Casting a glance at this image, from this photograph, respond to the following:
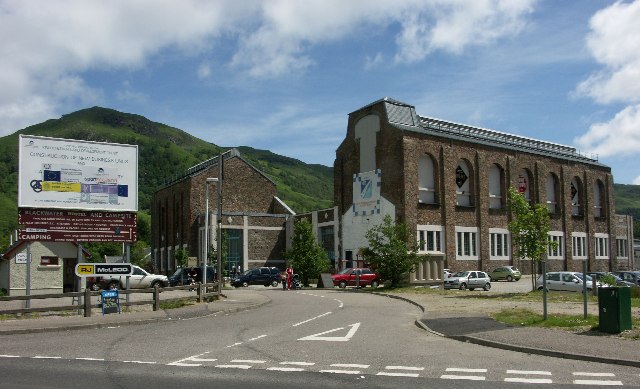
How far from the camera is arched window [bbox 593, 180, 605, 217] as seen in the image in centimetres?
7288

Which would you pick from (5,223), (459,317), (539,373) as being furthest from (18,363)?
Result: (5,223)

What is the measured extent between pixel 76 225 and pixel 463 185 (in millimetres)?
41801

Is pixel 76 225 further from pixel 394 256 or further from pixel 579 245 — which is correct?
pixel 579 245

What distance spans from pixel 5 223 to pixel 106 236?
4485 inches

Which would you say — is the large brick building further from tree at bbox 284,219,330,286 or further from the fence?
the fence

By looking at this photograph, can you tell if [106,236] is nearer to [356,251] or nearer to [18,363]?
[18,363]

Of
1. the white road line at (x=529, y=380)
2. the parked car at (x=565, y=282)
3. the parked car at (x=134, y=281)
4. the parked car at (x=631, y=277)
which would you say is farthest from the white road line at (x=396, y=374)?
the parked car at (x=631, y=277)

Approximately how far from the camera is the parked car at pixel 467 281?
4122 cm

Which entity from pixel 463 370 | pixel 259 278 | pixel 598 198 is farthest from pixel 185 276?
pixel 598 198

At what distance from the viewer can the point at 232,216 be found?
6562 centimetres

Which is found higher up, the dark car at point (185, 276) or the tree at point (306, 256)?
the tree at point (306, 256)

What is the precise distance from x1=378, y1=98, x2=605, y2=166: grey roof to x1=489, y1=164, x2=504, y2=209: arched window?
2.49 metres

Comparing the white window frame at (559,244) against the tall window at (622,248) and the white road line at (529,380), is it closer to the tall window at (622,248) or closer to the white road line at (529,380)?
the tall window at (622,248)

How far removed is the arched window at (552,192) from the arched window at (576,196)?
3435 mm
